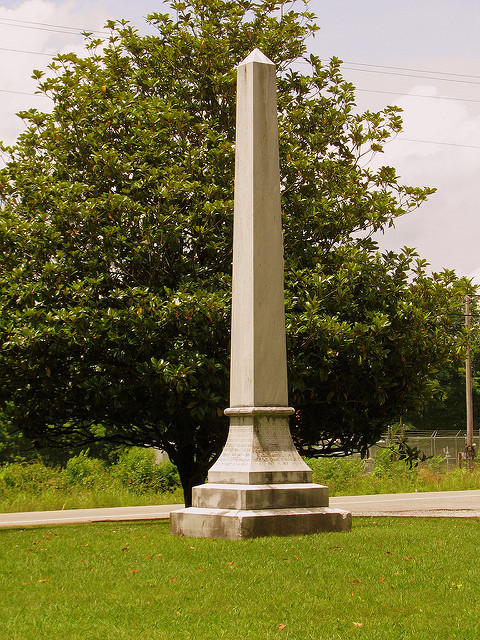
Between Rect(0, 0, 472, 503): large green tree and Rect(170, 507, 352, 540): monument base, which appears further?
Rect(0, 0, 472, 503): large green tree

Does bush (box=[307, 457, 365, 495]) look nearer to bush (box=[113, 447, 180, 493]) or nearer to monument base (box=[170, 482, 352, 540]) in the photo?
bush (box=[113, 447, 180, 493])

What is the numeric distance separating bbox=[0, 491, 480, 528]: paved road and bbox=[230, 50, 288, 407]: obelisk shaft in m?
7.26

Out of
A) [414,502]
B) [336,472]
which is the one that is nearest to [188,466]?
[414,502]

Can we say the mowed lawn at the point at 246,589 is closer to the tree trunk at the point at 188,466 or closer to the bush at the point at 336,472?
the tree trunk at the point at 188,466

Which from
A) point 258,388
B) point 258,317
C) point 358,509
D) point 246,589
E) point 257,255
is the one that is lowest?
point 358,509

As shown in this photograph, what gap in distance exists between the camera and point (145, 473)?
86.6ft

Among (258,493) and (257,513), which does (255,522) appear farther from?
(258,493)

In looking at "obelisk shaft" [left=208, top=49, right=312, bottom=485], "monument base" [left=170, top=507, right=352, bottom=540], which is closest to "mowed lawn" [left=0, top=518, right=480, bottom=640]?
"monument base" [left=170, top=507, right=352, bottom=540]

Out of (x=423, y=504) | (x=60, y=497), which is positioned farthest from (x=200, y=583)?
(x=60, y=497)

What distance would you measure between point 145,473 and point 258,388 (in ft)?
56.1

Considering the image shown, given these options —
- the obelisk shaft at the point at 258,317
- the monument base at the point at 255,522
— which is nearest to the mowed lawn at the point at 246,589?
the monument base at the point at 255,522

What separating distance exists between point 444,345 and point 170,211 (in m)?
5.07

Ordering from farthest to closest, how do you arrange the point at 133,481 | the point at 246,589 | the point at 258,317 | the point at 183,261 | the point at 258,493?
the point at 133,481 → the point at 183,261 → the point at 258,317 → the point at 258,493 → the point at 246,589

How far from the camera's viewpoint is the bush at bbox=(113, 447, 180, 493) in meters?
26.0
